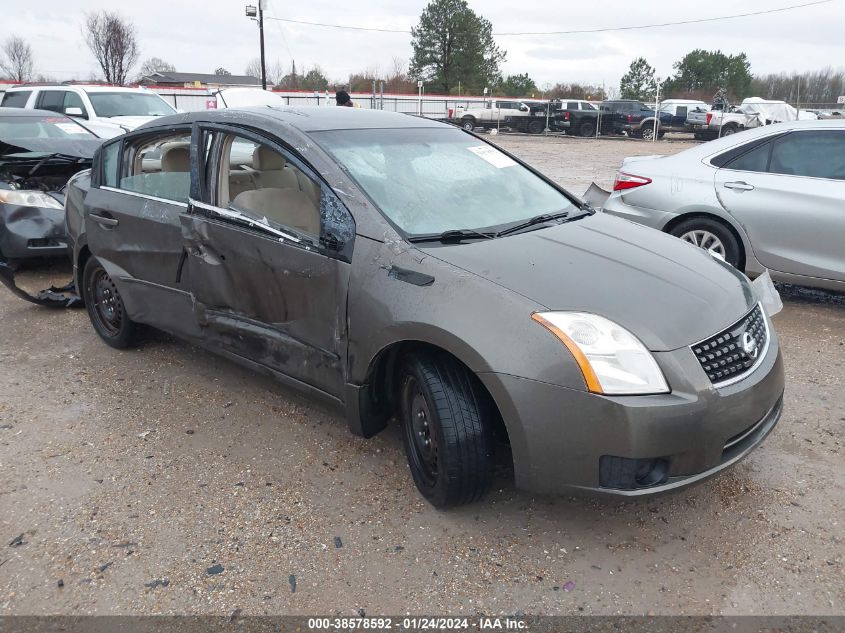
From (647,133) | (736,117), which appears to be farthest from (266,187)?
(647,133)

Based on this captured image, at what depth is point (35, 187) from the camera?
254 inches

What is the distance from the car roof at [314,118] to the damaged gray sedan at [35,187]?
8.80 ft

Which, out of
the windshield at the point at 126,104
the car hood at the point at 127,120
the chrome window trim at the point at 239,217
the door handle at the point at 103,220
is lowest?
the door handle at the point at 103,220

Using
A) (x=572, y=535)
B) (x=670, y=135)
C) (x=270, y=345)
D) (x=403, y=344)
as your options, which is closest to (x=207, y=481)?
(x=270, y=345)

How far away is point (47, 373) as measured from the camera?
4.46 metres

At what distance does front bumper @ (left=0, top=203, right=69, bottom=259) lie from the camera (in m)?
5.91

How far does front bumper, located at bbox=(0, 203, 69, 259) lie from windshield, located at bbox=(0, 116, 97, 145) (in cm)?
159

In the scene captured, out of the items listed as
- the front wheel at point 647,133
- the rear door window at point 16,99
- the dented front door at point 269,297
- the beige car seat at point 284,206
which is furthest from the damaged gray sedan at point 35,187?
the front wheel at point 647,133

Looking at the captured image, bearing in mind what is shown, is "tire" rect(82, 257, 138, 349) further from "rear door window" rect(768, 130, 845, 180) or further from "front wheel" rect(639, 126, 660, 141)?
"front wheel" rect(639, 126, 660, 141)

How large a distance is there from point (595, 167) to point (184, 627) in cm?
1681

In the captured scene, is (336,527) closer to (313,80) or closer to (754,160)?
(754,160)

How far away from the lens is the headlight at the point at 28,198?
20.0 feet

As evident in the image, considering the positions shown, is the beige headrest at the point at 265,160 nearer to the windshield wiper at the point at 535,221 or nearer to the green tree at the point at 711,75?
the windshield wiper at the point at 535,221

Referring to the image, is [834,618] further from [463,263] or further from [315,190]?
[315,190]
